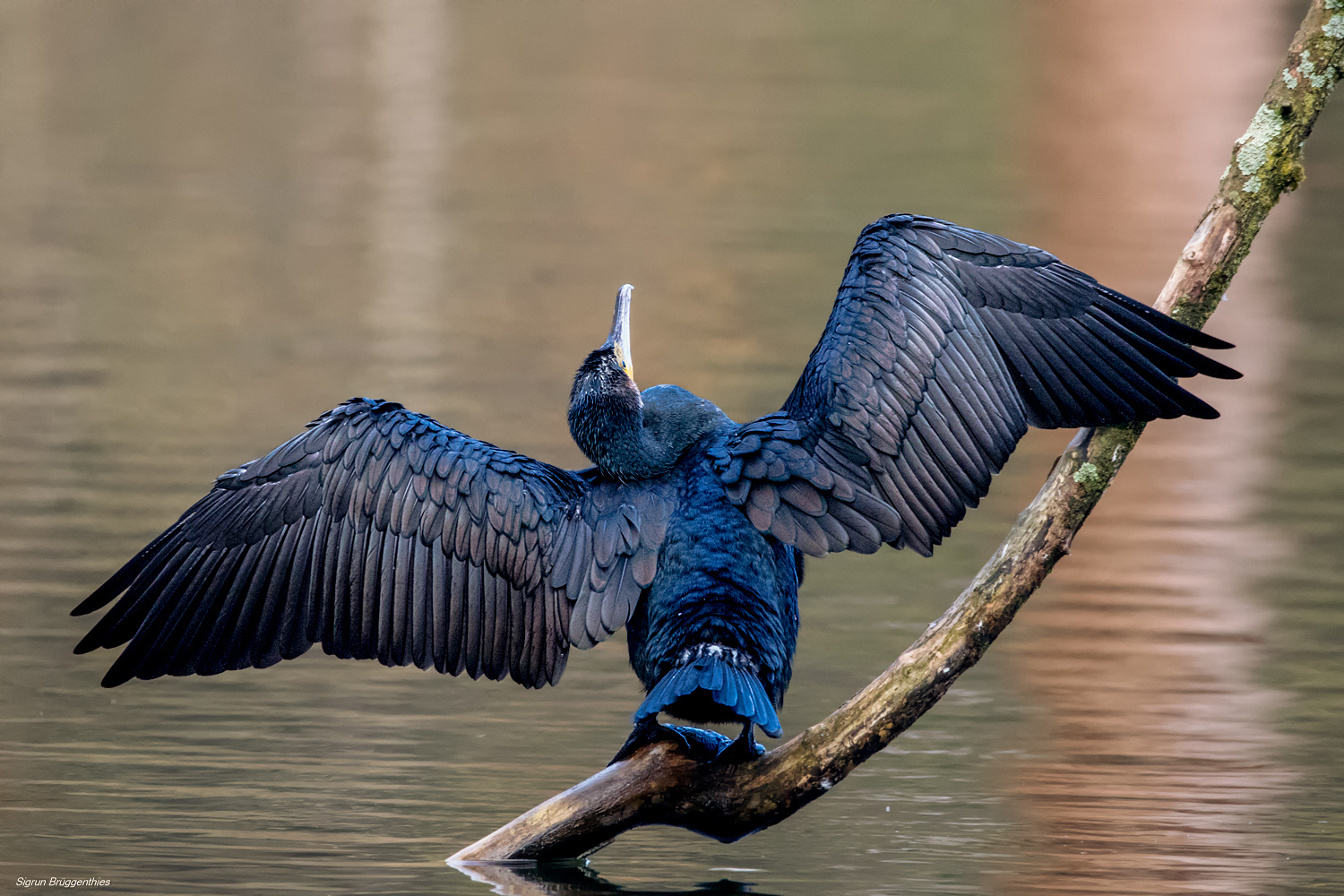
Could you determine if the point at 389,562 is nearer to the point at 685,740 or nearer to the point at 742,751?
the point at 685,740

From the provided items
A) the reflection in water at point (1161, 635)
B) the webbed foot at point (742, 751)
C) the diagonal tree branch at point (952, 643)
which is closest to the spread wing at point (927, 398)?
the diagonal tree branch at point (952, 643)

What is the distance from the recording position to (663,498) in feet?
19.8

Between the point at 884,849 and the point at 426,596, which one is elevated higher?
the point at 426,596

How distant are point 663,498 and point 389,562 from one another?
2.77ft

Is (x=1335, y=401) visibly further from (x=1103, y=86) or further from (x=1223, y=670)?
(x=1103, y=86)

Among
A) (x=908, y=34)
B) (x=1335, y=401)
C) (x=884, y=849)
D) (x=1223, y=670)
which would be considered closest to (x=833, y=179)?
(x=1335, y=401)

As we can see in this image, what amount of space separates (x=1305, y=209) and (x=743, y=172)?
19.5 feet

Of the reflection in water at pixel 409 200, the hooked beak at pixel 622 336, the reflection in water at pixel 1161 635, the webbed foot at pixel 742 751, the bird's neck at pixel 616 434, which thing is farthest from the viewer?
the reflection in water at pixel 409 200

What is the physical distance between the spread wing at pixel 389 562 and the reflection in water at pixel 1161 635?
1.69 meters

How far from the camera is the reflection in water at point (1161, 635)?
6.82 m

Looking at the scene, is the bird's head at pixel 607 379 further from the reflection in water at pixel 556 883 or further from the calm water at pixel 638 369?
the calm water at pixel 638 369

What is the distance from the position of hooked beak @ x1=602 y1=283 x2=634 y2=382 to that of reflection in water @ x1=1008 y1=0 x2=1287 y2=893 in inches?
78.6

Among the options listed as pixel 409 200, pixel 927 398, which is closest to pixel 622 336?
pixel 927 398

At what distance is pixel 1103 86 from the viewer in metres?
29.1
